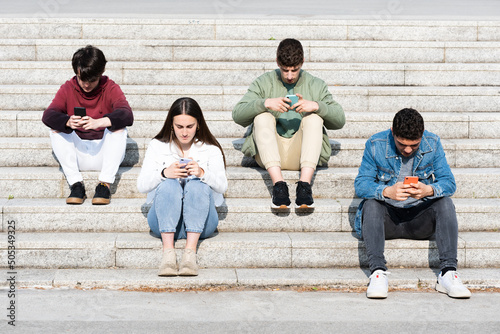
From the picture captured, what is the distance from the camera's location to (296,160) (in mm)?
6277

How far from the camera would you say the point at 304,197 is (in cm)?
567

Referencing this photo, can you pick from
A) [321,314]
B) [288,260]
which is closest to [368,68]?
[288,260]

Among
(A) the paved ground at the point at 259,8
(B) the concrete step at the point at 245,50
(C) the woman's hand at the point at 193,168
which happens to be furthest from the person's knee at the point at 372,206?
(A) the paved ground at the point at 259,8

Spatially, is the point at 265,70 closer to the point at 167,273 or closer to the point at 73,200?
the point at 73,200

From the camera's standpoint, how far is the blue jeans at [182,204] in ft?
17.3

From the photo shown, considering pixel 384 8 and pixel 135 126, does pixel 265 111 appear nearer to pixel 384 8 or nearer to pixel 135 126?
pixel 135 126

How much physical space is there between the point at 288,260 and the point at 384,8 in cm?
716

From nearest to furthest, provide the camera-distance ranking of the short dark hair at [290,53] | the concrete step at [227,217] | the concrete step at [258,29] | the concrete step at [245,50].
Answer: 1. the concrete step at [227,217]
2. the short dark hair at [290,53]
3. the concrete step at [245,50]
4. the concrete step at [258,29]

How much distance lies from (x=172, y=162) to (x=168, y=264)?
2.84 ft

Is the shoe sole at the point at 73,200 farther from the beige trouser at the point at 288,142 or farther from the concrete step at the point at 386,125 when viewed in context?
the beige trouser at the point at 288,142

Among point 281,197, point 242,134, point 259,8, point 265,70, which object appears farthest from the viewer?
point 259,8

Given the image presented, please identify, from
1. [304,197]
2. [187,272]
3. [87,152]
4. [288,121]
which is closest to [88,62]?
[87,152]

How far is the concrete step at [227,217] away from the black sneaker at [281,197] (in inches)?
8.0

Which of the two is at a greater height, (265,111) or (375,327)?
(265,111)
